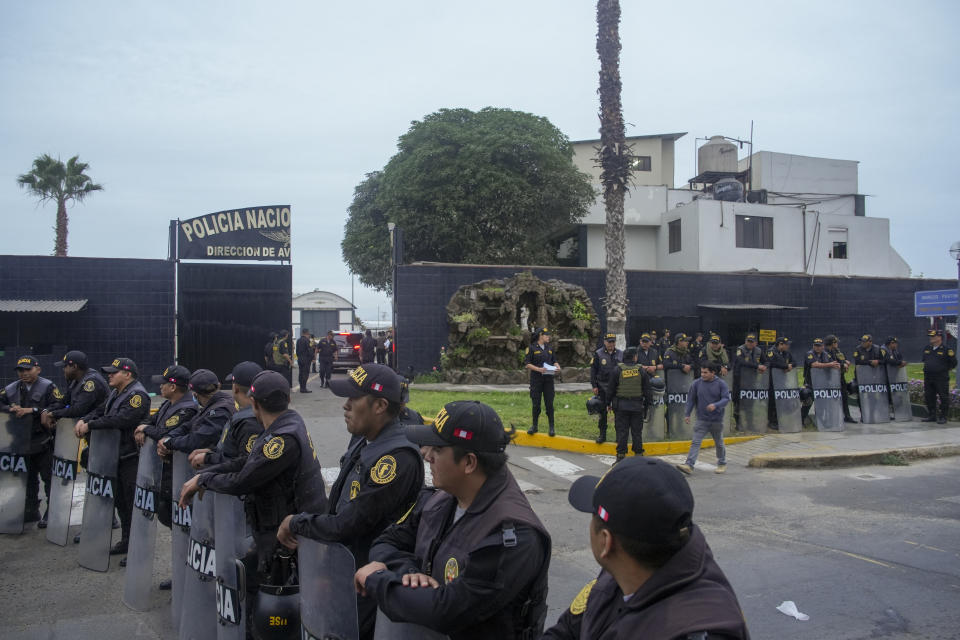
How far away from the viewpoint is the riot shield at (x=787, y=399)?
1240 centimetres

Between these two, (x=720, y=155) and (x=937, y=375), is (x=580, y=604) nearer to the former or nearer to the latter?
(x=937, y=375)

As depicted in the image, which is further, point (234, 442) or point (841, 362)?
point (841, 362)

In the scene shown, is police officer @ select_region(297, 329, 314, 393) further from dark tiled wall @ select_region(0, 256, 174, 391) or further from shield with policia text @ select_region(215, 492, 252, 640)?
shield with policia text @ select_region(215, 492, 252, 640)

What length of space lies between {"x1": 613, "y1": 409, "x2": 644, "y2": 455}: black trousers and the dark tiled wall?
14.0 m

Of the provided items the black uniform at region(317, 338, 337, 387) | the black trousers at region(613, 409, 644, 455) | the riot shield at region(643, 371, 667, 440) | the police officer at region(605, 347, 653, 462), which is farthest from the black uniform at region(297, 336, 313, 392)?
the black trousers at region(613, 409, 644, 455)

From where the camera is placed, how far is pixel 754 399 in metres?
12.3

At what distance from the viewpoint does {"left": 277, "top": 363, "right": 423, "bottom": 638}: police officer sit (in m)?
2.97

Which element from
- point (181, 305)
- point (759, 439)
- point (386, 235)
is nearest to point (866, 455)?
point (759, 439)

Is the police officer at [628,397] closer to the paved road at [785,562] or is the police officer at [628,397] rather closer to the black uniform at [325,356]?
the paved road at [785,562]

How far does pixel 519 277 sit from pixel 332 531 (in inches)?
758

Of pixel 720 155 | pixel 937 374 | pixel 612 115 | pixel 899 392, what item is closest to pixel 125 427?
pixel 612 115

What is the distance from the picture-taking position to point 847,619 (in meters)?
4.66

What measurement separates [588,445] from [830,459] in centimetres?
374

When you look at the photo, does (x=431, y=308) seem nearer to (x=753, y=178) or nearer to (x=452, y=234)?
(x=452, y=234)
